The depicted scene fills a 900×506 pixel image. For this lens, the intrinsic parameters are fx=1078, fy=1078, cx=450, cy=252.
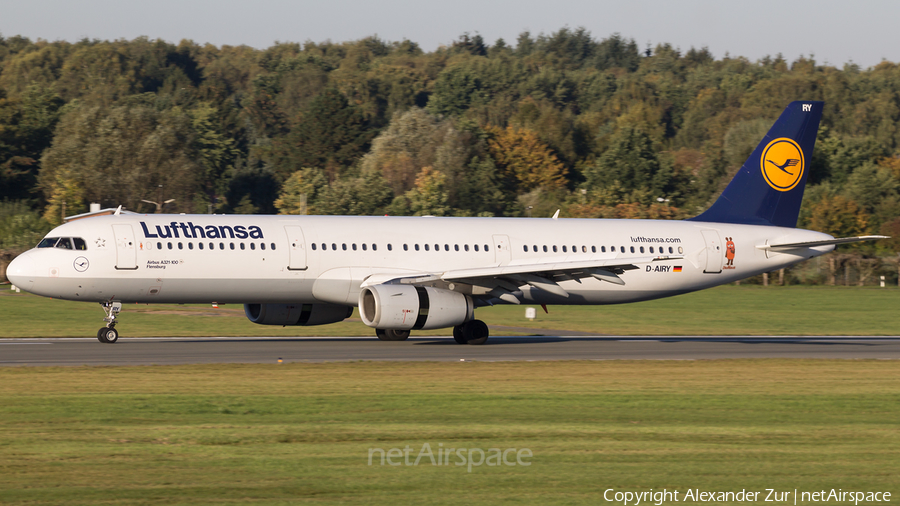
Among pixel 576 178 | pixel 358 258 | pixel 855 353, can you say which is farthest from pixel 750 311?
pixel 576 178

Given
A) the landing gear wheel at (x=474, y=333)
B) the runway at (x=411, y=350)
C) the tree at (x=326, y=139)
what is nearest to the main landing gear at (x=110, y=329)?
the runway at (x=411, y=350)

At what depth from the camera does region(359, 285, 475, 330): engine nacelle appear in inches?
1192

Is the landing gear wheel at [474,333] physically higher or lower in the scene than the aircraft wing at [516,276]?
lower

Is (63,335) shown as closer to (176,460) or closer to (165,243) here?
(165,243)

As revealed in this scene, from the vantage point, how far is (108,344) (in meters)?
30.8

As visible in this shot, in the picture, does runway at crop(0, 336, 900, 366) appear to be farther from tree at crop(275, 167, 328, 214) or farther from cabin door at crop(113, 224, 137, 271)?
tree at crop(275, 167, 328, 214)

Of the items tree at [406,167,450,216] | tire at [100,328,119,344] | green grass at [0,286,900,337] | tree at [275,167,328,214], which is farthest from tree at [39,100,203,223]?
tire at [100,328,119,344]

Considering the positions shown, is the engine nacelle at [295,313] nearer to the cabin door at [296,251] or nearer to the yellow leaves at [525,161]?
the cabin door at [296,251]

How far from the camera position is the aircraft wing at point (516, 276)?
3216cm

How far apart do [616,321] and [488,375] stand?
23.5 m

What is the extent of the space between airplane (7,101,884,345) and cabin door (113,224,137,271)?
3 cm

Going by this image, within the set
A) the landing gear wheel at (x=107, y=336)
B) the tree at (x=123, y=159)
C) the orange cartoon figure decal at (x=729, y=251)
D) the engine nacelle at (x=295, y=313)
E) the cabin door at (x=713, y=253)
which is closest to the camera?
the landing gear wheel at (x=107, y=336)

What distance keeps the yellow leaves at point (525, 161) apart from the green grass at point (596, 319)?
83312mm

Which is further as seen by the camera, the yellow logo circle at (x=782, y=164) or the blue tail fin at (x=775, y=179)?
the yellow logo circle at (x=782, y=164)
